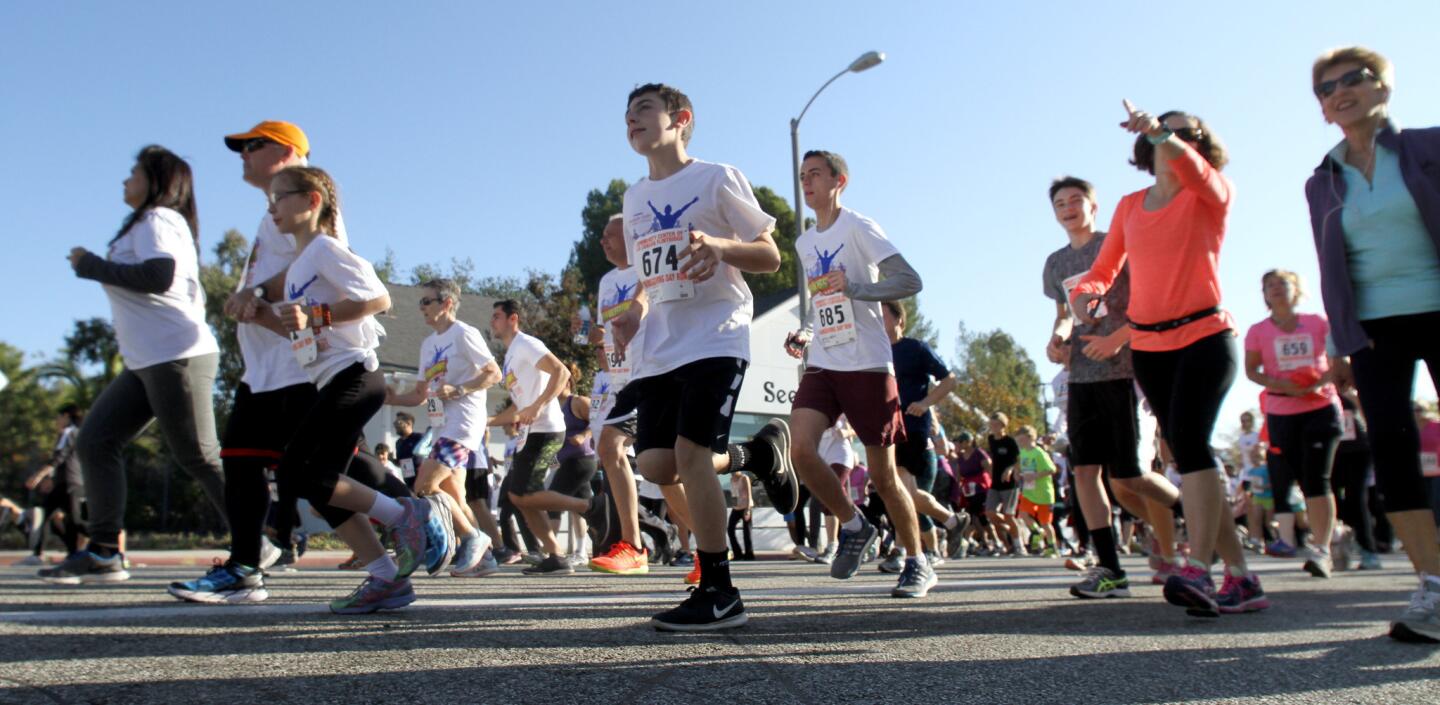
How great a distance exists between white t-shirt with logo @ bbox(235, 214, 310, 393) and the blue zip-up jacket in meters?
3.94

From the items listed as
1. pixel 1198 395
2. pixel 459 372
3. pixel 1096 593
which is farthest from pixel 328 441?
pixel 459 372

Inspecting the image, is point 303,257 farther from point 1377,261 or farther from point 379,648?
point 1377,261

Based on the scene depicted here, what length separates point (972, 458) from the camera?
16766 mm

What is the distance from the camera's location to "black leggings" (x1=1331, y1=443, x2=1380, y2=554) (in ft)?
26.8

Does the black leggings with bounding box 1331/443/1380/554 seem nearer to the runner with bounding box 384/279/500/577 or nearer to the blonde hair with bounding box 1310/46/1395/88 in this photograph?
the blonde hair with bounding box 1310/46/1395/88

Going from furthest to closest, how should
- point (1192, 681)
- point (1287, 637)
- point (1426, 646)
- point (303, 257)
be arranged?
point (303, 257) < point (1287, 637) < point (1426, 646) < point (1192, 681)

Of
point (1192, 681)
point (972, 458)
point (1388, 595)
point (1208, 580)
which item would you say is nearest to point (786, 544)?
point (972, 458)

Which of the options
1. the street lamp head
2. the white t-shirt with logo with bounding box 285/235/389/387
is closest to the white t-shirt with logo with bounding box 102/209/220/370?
the white t-shirt with logo with bounding box 285/235/389/387

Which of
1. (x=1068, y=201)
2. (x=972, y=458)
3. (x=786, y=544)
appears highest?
(x=1068, y=201)

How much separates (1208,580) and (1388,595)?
2285 mm

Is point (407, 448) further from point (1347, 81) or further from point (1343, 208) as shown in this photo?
point (1347, 81)

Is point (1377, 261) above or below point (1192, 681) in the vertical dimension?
above

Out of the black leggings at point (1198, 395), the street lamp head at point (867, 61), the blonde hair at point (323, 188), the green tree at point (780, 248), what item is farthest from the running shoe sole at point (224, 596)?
the green tree at point (780, 248)

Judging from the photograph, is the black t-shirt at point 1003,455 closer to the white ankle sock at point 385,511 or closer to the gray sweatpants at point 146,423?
the gray sweatpants at point 146,423
